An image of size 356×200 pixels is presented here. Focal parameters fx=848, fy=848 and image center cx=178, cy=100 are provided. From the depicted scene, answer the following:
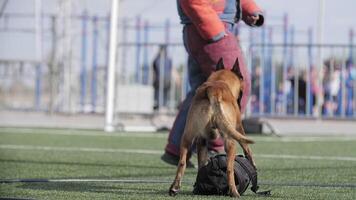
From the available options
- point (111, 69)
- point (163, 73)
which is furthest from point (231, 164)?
point (163, 73)

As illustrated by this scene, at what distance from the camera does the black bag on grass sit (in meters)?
5.13

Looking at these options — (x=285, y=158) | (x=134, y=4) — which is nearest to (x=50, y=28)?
(x=134, y=4)

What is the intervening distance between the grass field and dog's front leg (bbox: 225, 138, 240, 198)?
12cm

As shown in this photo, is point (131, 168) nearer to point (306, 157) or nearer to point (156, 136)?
point (306, 157)

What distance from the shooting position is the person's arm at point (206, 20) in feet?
20.9

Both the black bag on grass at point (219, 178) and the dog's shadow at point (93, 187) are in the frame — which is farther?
the dog's shadow at point (93, 187)

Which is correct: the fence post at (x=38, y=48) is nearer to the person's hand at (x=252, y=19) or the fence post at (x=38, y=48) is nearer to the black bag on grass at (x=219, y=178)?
the person's hand at (x=252, y=19)

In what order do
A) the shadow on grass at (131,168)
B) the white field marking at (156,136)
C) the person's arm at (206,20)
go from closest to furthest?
the person's arm at (206,20) < the shadow on grass at (131,168) < the white field marking at (156,136)

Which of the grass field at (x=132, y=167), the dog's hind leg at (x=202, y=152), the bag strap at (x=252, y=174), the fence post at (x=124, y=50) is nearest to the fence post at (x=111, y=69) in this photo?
the grass field at (x=132, y=167)

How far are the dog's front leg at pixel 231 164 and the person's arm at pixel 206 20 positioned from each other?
150cm

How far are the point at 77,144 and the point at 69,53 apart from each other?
8940 mm

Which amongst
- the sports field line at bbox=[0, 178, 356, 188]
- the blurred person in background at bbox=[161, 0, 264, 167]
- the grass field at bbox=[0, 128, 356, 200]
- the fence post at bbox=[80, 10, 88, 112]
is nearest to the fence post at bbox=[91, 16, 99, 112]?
the fence post at bbox=[80, 10, 88, 112]

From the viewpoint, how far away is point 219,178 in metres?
5.14

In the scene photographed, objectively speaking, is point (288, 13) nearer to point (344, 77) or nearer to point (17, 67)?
point (344, 77)
